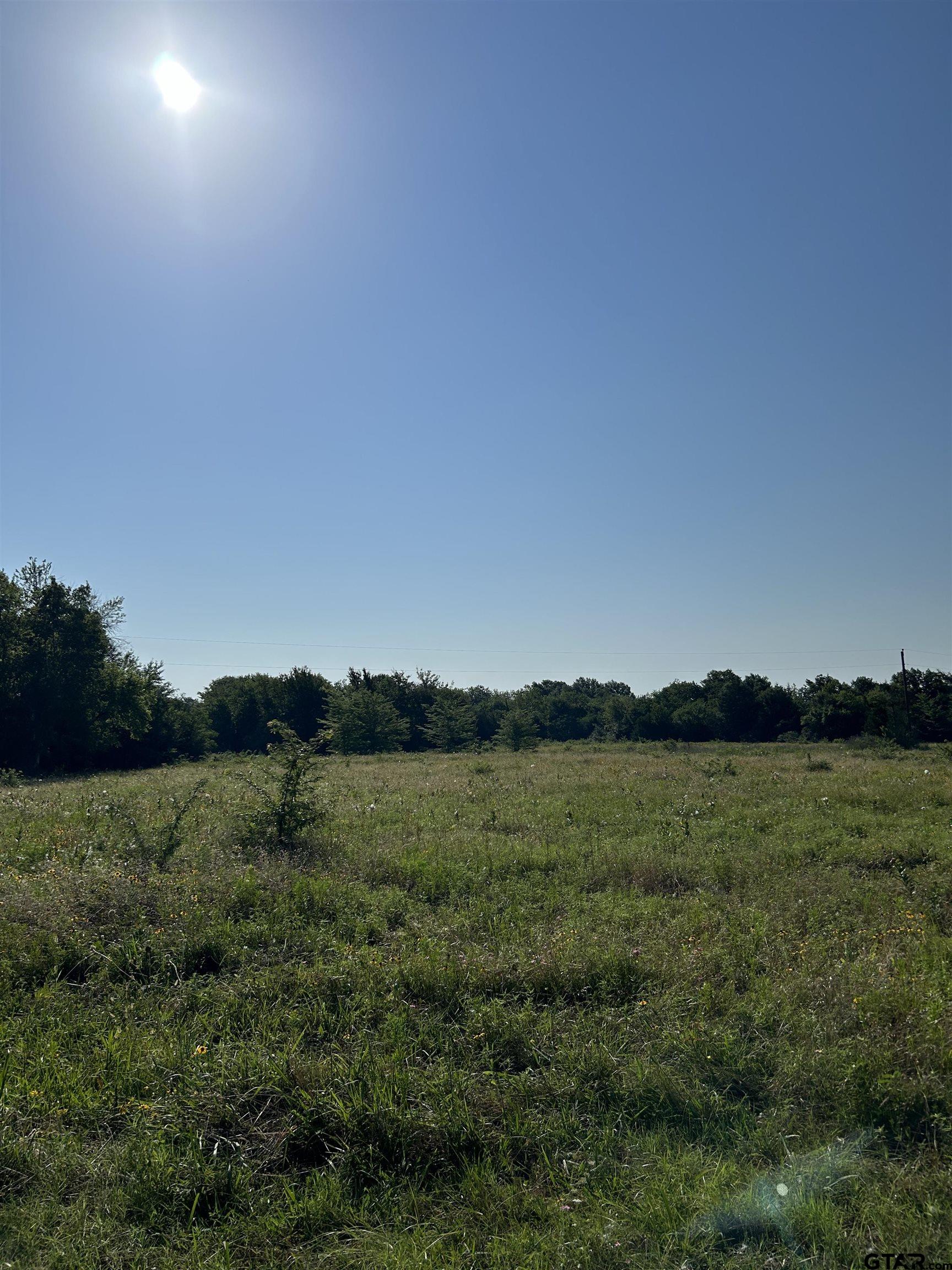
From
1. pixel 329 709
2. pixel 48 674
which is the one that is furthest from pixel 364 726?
pixel 48 674

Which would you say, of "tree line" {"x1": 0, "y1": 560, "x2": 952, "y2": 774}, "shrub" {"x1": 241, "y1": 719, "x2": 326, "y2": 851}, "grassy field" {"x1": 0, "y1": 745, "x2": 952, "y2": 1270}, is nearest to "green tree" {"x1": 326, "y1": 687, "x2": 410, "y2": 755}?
"tree line" {"x1": 0, "y1": 560, "x2": 952, "y2": 774}

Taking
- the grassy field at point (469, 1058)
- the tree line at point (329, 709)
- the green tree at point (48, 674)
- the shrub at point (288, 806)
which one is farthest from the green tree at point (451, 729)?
the grassy field at point (469, 1058)

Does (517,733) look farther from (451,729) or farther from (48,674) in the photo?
(48,674)

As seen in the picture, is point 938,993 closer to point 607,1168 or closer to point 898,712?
point 607,1168

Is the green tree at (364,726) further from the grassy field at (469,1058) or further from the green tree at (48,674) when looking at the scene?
the grassy field at (469,1058)

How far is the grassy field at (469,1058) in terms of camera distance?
122 inches

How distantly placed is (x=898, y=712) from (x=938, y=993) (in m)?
41.0

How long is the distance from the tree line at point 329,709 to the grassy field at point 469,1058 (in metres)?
5.90

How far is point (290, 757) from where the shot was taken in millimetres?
10539

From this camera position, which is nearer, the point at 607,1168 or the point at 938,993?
the point at 607,1168

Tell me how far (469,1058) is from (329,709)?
4781cm

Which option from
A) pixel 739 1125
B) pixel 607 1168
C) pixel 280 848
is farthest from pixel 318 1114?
pixel 280 848

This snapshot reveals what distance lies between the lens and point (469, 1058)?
4.36m

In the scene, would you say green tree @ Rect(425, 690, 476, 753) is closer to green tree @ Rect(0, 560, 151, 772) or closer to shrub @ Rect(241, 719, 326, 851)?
green tree @ Rect(0, 560, 151, 772)
